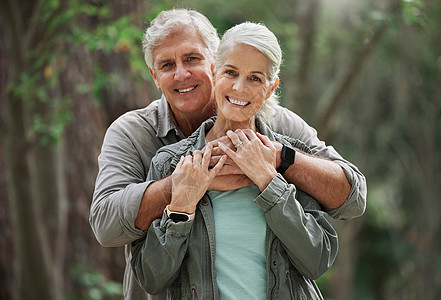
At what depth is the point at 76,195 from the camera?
23.5 ft

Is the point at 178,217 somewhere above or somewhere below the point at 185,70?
below

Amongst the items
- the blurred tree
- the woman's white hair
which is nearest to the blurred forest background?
the blurred tree

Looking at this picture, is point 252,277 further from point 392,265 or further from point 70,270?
point 392,265

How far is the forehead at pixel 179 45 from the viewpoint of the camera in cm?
291

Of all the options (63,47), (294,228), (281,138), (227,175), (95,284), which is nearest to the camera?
(294,228)

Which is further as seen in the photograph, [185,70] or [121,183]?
[185,70]

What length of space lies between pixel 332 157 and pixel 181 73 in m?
0.83

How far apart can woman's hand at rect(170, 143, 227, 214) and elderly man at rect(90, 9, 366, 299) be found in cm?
6

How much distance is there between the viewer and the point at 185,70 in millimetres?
2936

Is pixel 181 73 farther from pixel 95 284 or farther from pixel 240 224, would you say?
pixel 95 284

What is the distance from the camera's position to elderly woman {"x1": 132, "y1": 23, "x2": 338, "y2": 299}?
2.39m

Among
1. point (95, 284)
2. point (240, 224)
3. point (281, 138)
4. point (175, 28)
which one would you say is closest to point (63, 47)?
point (95, 284)

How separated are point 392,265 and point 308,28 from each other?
436 inches

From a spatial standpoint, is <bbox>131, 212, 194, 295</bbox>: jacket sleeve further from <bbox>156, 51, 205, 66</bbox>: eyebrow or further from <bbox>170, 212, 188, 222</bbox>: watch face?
<bbox>156, 51, 205, 66</bbox>: eyebrow
